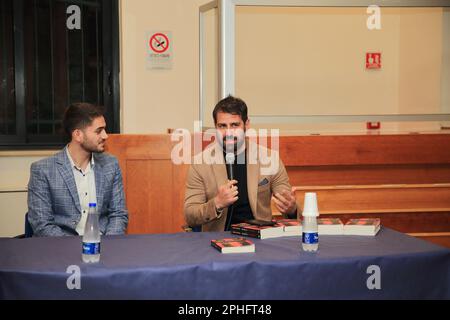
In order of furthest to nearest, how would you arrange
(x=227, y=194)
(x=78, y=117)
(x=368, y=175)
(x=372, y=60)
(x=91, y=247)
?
(x=372, y=60)
(x=368, y=175)
(x=78, y=117)
(x=227, y=194)
(x=91, y=247)

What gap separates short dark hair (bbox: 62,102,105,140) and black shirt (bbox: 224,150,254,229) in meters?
0.79

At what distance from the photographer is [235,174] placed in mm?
3039

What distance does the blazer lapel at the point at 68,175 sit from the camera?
291 cm

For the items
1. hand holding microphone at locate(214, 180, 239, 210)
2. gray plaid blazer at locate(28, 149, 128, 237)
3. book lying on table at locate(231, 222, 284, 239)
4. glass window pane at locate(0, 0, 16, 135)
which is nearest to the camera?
book lying on table at locate(231, 222, 284, 239)

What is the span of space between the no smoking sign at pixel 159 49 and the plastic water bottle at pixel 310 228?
333 cm

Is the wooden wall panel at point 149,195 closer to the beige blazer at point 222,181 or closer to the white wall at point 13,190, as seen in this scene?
the beige blazer at point 222,181

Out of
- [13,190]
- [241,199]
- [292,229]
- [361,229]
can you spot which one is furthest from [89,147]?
[13,190]

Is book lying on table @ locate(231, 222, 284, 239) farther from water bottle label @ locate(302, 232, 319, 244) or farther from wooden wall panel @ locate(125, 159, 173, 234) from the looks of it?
wooden wall panel @ locate(125, 159, 173, 234)

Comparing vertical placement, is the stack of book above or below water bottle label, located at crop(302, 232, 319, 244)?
below

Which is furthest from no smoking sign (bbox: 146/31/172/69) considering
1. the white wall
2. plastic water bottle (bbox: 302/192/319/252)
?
plastic water bottle (bbox: 302/192/319/252)

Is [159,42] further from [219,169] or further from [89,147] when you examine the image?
[219,169]

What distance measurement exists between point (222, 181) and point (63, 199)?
0.79 m

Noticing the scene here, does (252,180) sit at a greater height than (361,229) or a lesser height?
greater

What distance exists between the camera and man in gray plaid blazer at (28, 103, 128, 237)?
9.40 feet
